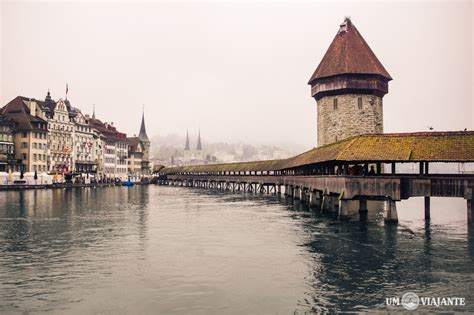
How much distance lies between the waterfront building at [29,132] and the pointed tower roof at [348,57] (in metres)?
52.1

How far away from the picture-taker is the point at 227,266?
15602 mm

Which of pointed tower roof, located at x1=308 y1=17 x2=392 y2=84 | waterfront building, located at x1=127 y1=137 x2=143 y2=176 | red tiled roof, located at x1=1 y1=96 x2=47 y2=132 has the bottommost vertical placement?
waterfront building, located at x1=127 y1=137 x2=143 y2=176

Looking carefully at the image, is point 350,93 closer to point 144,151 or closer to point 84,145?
point 84,145

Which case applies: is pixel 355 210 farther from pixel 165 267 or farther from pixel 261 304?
pixel 261 304

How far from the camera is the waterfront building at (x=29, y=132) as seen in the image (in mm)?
75500

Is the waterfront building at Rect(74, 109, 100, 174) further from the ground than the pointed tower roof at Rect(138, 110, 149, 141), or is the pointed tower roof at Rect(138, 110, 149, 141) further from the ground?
the pointed tower roof at Rect(138, 110, 149, 141)

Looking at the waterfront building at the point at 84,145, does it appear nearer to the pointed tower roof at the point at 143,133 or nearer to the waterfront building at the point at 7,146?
the waterfront building at the point at 7,146

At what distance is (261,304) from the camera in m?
11.3

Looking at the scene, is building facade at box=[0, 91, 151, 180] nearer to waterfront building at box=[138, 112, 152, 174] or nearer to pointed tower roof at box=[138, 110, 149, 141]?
waterfront building at box=[138, 112, 152, 174]

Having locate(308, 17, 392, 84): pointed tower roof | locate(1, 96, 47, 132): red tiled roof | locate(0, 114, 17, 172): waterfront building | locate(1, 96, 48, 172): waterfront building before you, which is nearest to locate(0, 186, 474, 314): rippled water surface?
locate(308, 17, 392, 84): pointed tower roof

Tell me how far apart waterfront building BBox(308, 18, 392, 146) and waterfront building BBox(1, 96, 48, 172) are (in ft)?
175

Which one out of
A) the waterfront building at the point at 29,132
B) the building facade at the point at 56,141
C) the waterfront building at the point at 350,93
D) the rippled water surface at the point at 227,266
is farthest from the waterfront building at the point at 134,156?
the rippled water surface at the point at 227,266

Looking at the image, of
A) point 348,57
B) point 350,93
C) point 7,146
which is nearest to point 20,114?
point 7,146

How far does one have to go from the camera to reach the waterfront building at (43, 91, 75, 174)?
84.4 metres
